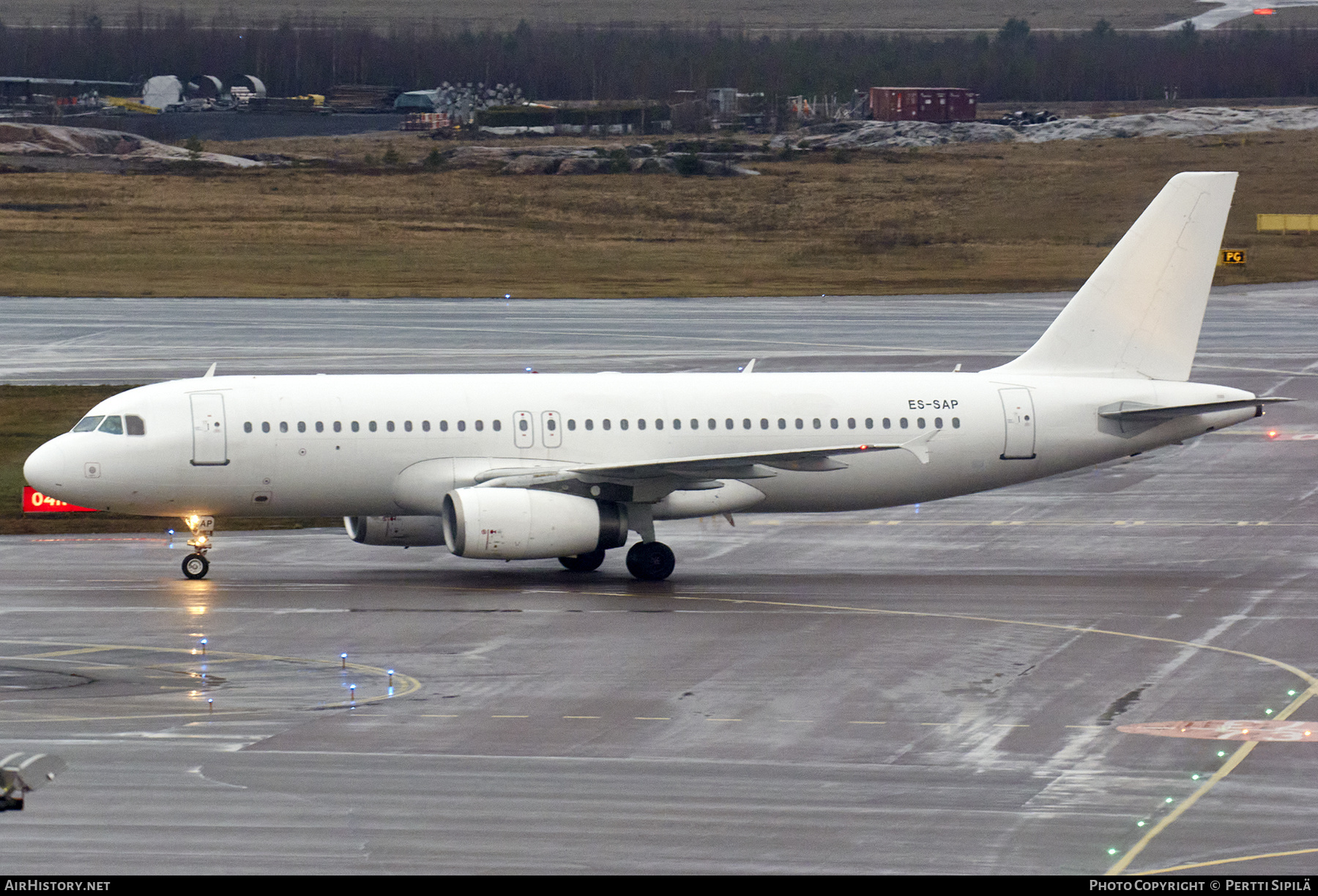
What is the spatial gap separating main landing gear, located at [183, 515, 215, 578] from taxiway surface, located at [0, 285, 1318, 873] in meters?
0.78

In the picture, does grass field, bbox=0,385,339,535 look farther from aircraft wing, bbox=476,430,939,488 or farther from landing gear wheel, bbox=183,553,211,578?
aircraft wing, bbox=476,430,939,488

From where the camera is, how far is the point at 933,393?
41.0m

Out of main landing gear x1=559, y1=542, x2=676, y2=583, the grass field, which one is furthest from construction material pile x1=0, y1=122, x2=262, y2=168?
main landing gear x1=559, y1=542, x2=676, y2=583

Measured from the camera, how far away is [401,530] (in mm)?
40031

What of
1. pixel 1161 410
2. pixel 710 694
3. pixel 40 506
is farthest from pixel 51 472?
pixel 1161 410

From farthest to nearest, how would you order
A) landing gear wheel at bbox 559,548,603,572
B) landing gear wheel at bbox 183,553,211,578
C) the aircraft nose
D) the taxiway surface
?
1. landing gear wheel at bbox 559,548,603,572
2. landing gear wheel at bbox 183,553,211,578
3. the aircraft nose
4. the taxiway surface

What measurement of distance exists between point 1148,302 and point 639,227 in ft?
297

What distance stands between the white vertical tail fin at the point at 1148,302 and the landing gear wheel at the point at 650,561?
924 cm

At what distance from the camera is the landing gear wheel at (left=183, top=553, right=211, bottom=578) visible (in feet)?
128

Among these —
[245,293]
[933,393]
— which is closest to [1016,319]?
[245,293]

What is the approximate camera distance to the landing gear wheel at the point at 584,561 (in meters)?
40.4

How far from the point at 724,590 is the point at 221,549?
12723 millimetres

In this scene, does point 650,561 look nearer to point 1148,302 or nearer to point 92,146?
point 1148,302

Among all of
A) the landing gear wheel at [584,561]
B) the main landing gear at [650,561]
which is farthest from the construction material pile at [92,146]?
the main landing gear at [650,561]
